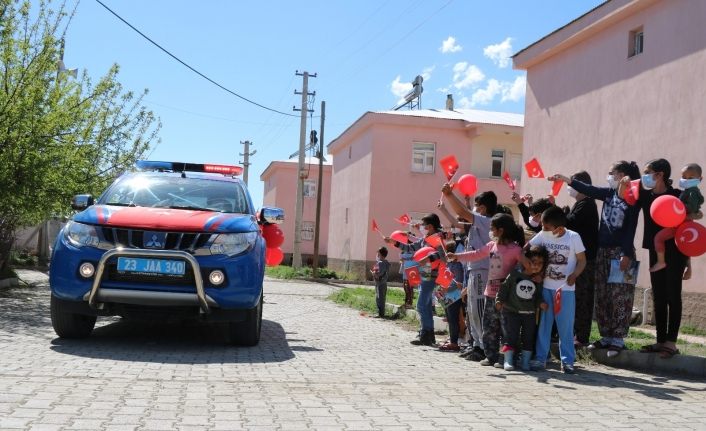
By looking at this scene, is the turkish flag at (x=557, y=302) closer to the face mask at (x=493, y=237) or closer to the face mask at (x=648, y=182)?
the face mask at (x=493, y=237)

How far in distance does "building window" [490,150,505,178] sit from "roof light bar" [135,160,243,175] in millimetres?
21698

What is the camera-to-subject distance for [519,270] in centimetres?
696

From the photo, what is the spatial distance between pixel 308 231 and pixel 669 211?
41.7 metres

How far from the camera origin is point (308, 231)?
157ft

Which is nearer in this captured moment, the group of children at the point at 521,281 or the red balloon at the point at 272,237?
the group of children at the point at 521,281

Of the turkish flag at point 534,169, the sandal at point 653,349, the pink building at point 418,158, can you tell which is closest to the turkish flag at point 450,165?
the turkish flag at point 534,169

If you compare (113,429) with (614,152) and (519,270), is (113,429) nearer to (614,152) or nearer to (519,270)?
(519,270)

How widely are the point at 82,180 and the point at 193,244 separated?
6993mm

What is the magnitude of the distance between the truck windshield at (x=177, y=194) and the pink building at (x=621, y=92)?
6.94 meters

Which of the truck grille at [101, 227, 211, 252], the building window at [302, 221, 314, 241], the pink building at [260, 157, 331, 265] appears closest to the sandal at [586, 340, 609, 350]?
the truck grille at [101, 227, 211, 252]

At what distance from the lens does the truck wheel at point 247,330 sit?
7.42 meters

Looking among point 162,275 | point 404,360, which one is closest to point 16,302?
point 162,275

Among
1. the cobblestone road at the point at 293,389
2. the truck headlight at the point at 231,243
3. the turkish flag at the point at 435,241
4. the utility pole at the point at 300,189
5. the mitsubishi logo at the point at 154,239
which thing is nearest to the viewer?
the cobblestone road at the point at 293,389

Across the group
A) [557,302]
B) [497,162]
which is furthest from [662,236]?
[497,162]
